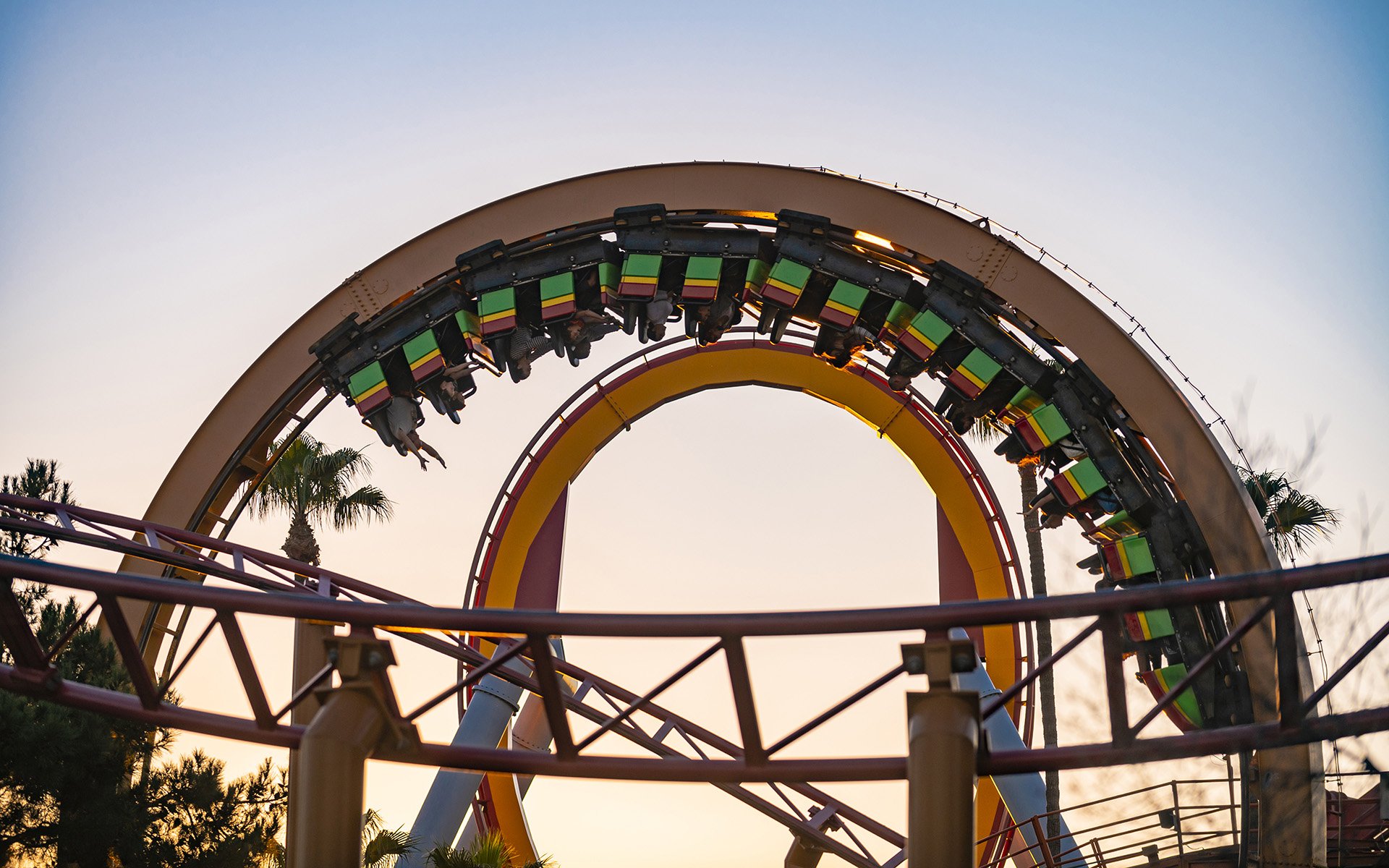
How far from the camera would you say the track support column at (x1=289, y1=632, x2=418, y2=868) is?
6895 mm

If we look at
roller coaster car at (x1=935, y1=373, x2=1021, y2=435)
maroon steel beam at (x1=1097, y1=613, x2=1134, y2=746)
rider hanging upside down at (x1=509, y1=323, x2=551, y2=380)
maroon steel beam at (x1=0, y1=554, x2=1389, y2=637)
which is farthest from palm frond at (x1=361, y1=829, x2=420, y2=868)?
roller coaster car at (x1=935, y1=373, x2=1021, y2=435)

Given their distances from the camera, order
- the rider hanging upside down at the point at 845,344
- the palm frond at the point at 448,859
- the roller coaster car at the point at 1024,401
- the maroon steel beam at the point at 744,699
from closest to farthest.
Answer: the maroon steel beam at the point at 744,699 < the palm frond at the point at 448,859 < the roller coaster car at the point at 1024,401 < the rider hanging upside down at the point at 845,344

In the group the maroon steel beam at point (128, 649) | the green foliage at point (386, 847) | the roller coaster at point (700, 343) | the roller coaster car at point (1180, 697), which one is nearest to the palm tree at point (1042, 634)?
the roller coaster at point (700, 343)

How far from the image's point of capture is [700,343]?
13.5 m

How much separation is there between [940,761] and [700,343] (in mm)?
7581

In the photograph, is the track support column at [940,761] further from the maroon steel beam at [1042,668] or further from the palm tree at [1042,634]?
the palm tree at [1042,634]

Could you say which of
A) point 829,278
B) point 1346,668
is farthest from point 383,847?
point 1346,668

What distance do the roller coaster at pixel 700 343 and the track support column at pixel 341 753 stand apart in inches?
1.3

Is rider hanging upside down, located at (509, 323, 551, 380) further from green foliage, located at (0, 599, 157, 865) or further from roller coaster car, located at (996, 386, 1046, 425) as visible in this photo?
green foliage, located at (0, 599, 157, 865)

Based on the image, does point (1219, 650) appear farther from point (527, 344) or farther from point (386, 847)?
point (527, 344)

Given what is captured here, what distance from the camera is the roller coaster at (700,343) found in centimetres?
781

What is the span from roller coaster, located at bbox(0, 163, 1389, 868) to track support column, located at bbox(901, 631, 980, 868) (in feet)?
2.18

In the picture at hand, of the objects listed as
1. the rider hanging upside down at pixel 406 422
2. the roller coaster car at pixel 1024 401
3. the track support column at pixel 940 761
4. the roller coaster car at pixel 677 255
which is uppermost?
the roller coaster car at pixel 677 255

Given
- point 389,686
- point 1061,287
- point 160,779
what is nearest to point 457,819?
point 160,779
